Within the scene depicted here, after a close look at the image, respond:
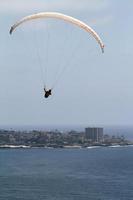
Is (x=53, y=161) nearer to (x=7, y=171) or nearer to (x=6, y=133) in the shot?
(x=7, y=171)

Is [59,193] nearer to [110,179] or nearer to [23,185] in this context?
[23,185]

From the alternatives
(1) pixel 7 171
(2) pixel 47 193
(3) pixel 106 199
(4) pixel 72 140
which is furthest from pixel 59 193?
(4) pixel 72 140

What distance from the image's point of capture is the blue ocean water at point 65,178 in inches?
3004

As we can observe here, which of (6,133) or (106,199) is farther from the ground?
(6,133)

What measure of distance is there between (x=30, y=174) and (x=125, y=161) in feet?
125

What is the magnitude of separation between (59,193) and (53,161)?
4717 centimetres

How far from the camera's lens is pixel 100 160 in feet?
426

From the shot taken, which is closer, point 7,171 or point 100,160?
point 7,171

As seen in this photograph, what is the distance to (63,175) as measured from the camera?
9594 cm

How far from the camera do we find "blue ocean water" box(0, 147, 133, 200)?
250ft

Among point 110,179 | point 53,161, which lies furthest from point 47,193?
point 53,161

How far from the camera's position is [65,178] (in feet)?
300

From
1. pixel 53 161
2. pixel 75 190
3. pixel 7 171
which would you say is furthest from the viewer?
pixel 53 161

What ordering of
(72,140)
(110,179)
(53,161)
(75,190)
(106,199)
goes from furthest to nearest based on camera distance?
(72,140) → (53,161) → (110,179) → (75,190) → (106,199)
